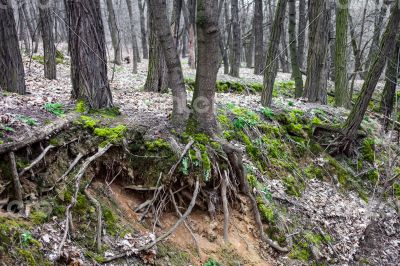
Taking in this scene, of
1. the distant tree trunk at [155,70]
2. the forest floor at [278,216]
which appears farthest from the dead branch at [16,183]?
the distant tree trunk at [155,70]

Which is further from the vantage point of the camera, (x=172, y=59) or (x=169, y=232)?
(x=172, y=59)

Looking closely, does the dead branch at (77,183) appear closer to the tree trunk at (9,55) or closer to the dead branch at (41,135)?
the dead branch at (41,135)

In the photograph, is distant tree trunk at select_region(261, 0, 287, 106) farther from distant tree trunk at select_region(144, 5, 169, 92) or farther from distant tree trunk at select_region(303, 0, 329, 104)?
distant tree trunk at select_region(144, 5, 169, 92)

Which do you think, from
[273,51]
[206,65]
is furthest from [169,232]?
[273,51]

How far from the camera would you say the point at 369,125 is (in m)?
→ 9.68

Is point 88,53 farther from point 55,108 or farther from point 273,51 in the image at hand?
point 273,51

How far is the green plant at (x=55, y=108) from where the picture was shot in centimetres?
546

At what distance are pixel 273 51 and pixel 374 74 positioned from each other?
222 cm

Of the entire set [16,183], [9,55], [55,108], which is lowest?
[16,183]

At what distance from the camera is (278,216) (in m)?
5.79

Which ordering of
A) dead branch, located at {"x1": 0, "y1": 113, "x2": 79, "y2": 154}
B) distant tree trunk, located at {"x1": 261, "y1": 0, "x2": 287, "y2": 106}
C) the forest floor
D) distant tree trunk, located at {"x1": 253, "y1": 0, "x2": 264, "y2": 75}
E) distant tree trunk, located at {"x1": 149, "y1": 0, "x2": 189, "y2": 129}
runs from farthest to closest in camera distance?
distant tree trunk, located at {"x1": 253, "y1": 0, "x2": 264, "y2": 75} → distant tree trunk, located at {"x1": 261, "y1": 0, "x2": 287, "y2": 106} → distant tree trunk, located at {"x1": 149, "y1": 0, "x2": 189, "y2": 129} → the forest floor → dead branch, located at {"x1": 0, "y1": 113, "x2": 79, "y2": 154}

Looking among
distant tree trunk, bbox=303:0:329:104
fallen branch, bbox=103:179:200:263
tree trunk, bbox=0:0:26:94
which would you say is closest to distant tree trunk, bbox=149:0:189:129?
fallen branch, bbox=103:179:200:263

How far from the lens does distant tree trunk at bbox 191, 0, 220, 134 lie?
16.6ft

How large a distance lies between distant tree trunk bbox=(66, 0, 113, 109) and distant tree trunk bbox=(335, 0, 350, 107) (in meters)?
6.70
